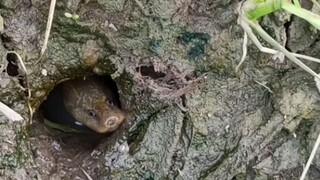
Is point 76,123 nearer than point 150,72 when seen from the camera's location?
No

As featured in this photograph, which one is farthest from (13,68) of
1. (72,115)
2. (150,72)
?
(72,115)

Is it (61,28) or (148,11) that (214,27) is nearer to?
(148,11)

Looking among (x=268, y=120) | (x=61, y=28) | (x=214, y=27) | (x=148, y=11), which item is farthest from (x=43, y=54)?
(x=268, y=120)

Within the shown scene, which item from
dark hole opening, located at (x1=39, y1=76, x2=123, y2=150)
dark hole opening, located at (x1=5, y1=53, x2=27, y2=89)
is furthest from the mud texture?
dark hole opening, located at (x1=39, y1=76, x2=123, y2=150)

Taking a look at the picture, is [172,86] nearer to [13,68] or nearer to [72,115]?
[13,68]

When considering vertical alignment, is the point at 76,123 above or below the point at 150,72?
below

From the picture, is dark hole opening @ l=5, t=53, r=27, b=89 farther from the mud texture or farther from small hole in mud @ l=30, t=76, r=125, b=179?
small hole in mud @ l=30, t=76, r=125, b=179
